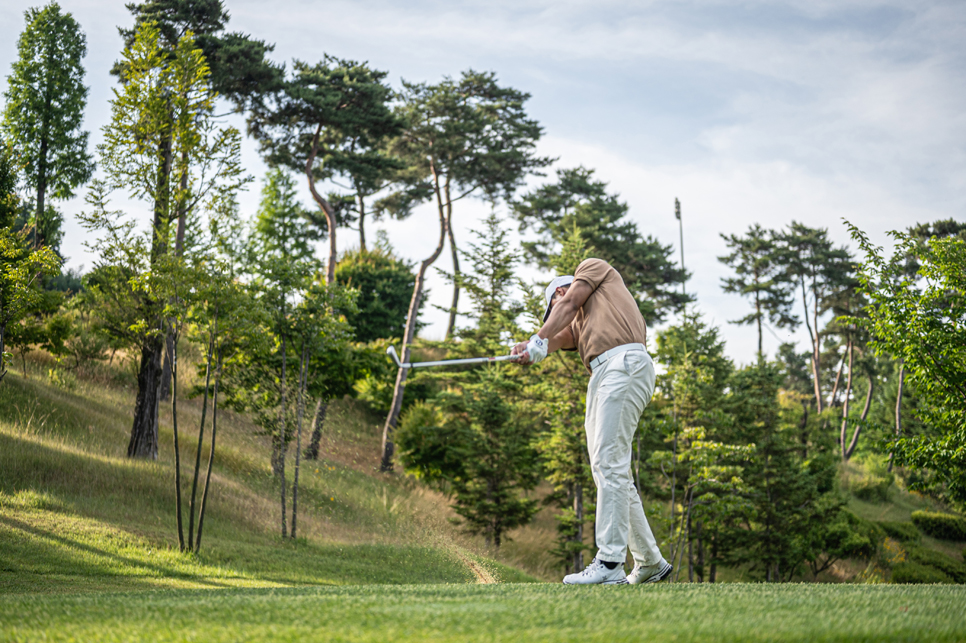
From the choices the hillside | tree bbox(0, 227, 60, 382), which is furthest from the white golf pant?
tree bbox(0, 227, 60, 382)

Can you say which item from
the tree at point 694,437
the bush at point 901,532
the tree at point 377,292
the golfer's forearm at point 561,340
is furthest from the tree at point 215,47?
the bush at point 901,532

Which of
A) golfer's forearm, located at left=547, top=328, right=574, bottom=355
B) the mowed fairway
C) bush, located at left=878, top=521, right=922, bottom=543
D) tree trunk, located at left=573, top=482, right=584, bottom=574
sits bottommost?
bush, located at left=878, top=521, right=922, bottom=543

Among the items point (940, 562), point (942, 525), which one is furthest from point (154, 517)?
point (942, 525)

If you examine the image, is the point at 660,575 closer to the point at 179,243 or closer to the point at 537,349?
the point at 537,349

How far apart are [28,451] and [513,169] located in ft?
66.1

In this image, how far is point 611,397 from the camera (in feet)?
15.2

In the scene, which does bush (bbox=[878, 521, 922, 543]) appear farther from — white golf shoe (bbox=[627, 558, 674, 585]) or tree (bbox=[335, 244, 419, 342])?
white golf shoe (bbox=[627, 558, 674, 585])

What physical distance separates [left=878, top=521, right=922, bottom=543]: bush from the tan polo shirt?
93.0 feet

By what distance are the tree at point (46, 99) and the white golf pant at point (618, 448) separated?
2463 cm

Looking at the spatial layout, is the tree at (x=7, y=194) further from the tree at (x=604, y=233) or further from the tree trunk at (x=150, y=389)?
the tree at (x=604, y=233)

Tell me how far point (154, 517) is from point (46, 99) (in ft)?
62.7

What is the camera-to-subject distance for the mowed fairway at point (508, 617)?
2.59m

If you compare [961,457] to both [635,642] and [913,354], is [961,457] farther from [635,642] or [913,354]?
[635,642]

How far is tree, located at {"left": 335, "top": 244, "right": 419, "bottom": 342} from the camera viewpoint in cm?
3070
